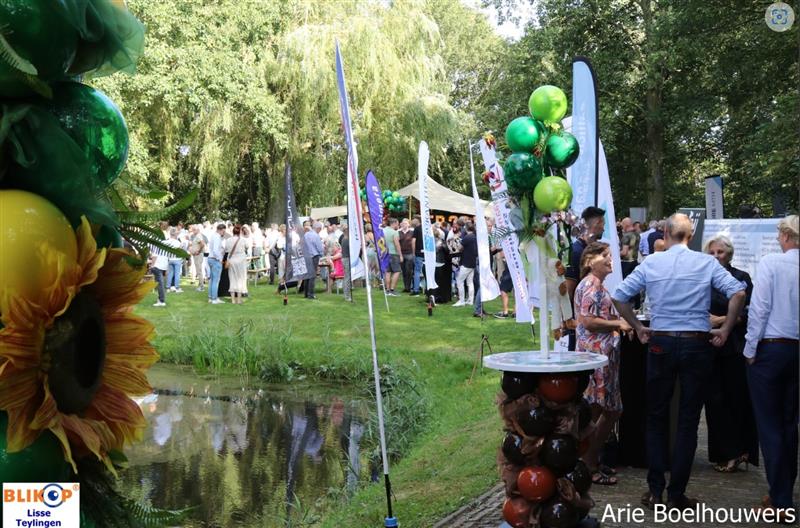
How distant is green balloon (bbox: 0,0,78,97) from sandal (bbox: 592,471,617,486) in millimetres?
5176

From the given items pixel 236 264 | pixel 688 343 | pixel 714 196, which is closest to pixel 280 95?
pixel 236 264

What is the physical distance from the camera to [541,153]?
5.54 m

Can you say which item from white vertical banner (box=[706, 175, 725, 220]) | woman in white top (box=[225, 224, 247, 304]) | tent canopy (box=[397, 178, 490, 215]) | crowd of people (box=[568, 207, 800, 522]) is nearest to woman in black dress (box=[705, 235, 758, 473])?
crowd of people (box=[568, 207, 800, 522])

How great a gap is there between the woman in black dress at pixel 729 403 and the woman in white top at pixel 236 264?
1459cm

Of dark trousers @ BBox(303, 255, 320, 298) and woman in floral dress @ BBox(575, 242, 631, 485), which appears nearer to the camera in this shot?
woman in floral dress @ BBox(575, 242, 631, 485)

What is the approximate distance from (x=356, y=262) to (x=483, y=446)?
34.5 feet

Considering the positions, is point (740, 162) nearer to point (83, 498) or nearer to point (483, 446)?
point (483, 446)

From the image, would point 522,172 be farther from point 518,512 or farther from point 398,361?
point 398,361

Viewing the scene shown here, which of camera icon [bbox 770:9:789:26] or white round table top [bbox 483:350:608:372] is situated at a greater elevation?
camera icon [bbox 770:9:789:26]

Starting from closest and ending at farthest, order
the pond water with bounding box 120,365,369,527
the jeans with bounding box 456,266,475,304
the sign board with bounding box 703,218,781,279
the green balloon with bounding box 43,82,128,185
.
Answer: the green balloon with bounding box 43,82,128,185, the pond water with bounding box 120,365,369,527, the sign board with bounding box 703,218,781,279, the jeans with bounding box 456,266,475,304

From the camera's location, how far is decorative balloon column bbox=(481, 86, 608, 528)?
4.98 meters

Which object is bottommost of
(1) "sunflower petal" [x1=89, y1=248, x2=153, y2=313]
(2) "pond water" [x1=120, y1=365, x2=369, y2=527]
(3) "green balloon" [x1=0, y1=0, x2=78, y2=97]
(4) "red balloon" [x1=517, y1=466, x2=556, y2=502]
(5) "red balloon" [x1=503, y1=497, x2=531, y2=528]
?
(2) "pond water" [x1=120, y1=365, x2=369, y2=527]

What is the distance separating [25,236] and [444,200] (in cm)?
2865

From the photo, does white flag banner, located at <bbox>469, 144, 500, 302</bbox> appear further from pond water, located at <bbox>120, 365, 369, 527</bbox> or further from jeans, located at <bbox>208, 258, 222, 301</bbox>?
jeans, located at <bbox>208, 258, 222, 301</bbox>
